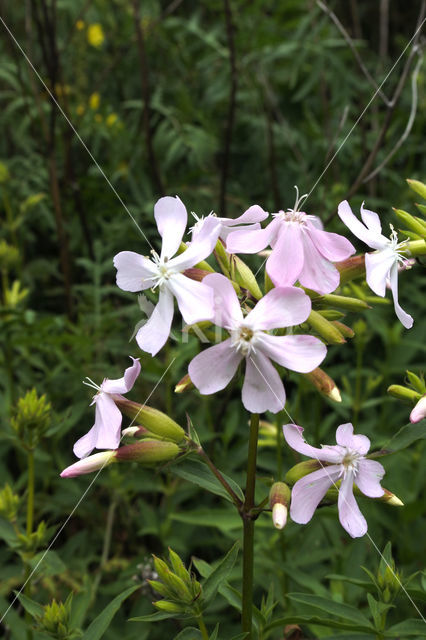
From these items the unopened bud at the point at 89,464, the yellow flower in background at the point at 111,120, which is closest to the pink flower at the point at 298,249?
the unopened bud at the point at 89,464

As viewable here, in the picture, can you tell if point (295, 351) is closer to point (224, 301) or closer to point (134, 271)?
point (224, 301)

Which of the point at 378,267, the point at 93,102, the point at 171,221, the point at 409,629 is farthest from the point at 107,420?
the point at 93,102

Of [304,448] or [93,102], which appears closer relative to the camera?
[304,448]

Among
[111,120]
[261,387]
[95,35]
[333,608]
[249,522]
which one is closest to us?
[261,387]

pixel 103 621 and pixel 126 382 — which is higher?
pixel 126 382

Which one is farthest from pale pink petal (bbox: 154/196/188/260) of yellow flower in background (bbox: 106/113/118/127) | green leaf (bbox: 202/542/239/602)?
yellow flower in background (bbox: 106/113/118/127)

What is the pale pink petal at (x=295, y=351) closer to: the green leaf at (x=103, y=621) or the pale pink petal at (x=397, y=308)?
the pale pink petal at (x=397, y=308)

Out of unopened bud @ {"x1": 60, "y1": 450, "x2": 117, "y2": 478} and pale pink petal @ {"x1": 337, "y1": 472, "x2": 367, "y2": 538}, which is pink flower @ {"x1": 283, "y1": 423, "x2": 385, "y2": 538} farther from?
unopened bud @ {"x1": 60, "y1": 450, "x2": 117, "y2": 478}
